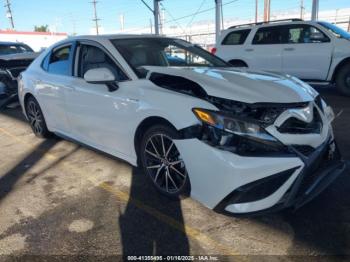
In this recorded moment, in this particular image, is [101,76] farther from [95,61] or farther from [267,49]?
[267,49]

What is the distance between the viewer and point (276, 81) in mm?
3459

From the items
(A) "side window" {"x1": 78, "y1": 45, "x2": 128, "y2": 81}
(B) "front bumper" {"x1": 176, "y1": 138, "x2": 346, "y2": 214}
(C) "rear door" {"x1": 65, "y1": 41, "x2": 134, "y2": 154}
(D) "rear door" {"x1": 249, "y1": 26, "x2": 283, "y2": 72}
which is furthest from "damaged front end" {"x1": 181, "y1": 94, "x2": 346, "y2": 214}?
(D) "rear door" {"x1": 249, "y1": 26, "x2": 283, "y2": 72}

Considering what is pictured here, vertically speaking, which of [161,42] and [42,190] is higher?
[161,42]

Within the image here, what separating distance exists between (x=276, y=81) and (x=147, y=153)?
4.69 ft

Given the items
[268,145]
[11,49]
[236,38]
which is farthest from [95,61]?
[11,49]

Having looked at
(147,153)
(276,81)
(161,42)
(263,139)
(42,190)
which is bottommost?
(42,190)

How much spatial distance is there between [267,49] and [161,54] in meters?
6.10

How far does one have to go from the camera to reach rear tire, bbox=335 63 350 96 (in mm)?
8600

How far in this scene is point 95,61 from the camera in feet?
14.0

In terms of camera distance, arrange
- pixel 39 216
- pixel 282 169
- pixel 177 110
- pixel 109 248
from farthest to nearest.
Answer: pixel 39 216, pixel 177 110, pixel 109 248, pixel 282 169

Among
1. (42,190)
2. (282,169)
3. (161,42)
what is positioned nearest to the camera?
(282,169)

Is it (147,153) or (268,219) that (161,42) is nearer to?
(147,153)

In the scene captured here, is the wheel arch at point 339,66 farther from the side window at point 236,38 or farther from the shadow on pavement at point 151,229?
the shadow on pavement at point 151,229

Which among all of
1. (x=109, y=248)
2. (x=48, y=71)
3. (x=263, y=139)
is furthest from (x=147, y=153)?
(x=48, y=71)
